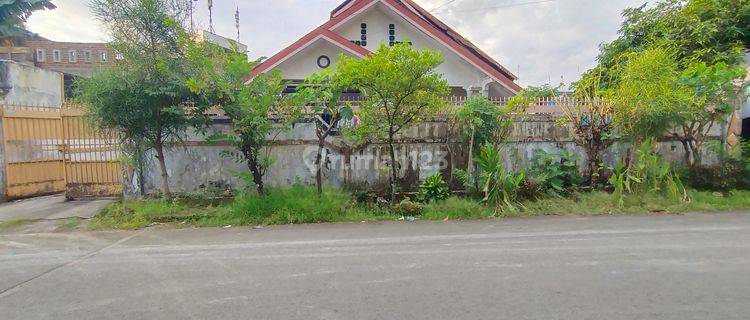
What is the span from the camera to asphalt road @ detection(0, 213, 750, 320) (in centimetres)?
340

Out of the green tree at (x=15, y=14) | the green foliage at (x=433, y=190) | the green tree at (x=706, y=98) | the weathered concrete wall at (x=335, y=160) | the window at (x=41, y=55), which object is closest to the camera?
the green tree at (x=706, y=98)

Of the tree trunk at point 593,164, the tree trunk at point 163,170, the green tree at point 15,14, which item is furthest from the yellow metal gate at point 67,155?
the green tree at point 15,14

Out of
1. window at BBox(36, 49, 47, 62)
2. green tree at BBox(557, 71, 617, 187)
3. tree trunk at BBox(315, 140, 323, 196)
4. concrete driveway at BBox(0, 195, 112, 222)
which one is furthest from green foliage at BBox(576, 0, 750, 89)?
window at BBox(36, 49, 47, 62)

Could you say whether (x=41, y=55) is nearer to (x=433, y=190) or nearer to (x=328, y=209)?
(x=328, y=209)

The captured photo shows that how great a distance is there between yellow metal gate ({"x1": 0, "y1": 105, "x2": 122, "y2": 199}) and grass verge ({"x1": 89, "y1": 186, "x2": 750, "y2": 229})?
1.79m

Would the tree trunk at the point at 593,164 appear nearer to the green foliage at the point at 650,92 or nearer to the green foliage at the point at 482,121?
the green foliage at the point at 650,92

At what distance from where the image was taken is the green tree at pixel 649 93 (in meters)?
7.52

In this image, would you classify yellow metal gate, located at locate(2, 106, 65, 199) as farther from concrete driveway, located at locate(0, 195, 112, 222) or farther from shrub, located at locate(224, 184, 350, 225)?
shrub, located at locate(224, 184, 350, 225)

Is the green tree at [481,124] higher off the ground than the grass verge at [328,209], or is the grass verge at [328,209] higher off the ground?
the green tree at [481,124]

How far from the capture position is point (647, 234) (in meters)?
5.76

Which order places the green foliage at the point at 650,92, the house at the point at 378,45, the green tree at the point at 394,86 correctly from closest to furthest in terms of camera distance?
the green tree at the point at 394,86 → the green foliage at the point at 650,92 → the house at the point at 378,45

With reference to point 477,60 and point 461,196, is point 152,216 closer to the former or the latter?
point 461,196

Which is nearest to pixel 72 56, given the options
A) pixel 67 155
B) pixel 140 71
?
pixel 67 155

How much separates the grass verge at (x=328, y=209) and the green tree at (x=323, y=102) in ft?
2.30
